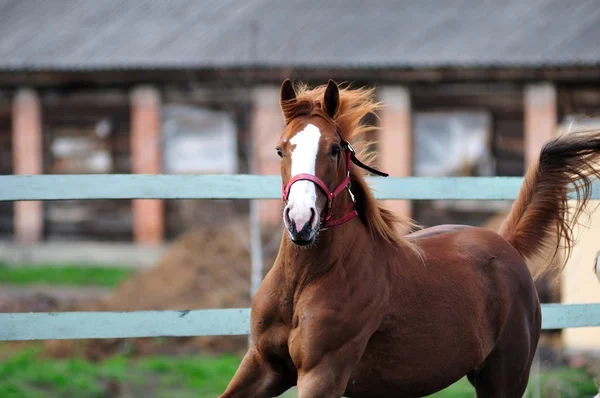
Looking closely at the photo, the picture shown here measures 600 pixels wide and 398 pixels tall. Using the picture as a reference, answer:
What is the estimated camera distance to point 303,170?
12.8 feet

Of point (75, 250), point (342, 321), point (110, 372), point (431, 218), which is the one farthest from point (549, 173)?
point (75, 250)

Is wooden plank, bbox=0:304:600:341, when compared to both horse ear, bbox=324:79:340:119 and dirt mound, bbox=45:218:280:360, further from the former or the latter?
dirt mound, bbox=45:218:280:360

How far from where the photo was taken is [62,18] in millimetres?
22578

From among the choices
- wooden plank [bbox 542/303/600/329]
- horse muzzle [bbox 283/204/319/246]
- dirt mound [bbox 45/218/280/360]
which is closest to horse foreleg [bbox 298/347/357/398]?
horse muzzle [bbox 283/204/319/246]

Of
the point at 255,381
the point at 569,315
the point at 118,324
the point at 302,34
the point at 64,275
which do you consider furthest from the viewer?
the point at 302,34

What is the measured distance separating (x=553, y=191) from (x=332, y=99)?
5.48 ft

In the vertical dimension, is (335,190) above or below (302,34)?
below

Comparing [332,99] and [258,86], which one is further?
[258,86]

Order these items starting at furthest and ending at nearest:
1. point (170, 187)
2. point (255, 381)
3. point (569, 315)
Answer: point (569, 315)
point (170, 187)
point (255, 381)

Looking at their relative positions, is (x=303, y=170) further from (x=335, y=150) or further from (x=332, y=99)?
(x=332, y=99)

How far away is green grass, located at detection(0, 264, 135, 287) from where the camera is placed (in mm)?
17000

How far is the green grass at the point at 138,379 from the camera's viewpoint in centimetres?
728

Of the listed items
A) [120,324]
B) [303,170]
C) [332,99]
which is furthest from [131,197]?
[303,170]

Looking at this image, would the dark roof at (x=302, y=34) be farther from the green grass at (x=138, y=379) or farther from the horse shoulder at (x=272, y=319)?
the horse shoulder at (x=272, y=319)
